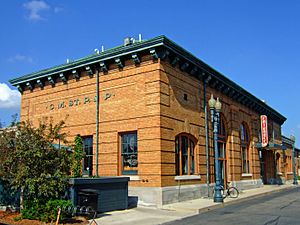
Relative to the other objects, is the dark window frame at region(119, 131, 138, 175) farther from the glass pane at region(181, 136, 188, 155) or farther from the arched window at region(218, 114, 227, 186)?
the arched window at region(218, 114, 227, 186)

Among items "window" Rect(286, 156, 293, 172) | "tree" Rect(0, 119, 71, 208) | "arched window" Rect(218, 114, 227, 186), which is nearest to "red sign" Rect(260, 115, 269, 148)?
"arched window" Rect(218, 114, 227, 186)

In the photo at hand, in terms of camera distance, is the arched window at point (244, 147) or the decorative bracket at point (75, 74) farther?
the arched window at point (244, 147)

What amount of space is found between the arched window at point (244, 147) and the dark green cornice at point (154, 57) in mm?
2978

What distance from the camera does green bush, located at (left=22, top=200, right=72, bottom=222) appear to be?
1212 cm

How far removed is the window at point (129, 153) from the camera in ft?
58.2

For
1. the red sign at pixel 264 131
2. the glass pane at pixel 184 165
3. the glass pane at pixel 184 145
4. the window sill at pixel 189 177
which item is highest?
the red sign at pixel 264 131

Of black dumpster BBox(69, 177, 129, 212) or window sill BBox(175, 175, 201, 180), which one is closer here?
black dumpster BBox(69, 177, 129, 212)

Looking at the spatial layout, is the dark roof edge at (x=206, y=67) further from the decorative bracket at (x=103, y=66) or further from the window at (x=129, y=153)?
the window at (x=129, y=153)

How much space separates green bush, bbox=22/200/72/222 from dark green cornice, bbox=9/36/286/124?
335 inches

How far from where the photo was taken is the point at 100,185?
563 inches

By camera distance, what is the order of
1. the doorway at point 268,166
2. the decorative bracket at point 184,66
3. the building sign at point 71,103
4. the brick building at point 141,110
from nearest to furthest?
Result: 1. the brick building at point 141,110
2. the decorative bracket at point 184,66
3. the building sign at point 71,103
4. the doorway at point 268,166

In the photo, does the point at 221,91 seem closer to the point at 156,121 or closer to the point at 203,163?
the point at 203,163

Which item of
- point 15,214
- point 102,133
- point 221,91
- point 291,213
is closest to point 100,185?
point 15,214

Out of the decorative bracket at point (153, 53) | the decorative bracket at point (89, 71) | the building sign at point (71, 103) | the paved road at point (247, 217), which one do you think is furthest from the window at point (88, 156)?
the paved road at point (247, 217)
